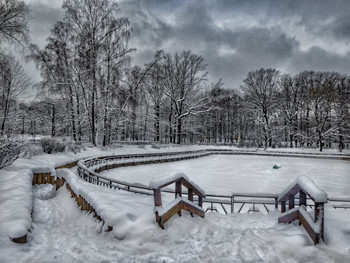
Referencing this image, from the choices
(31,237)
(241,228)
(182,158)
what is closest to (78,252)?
(31,237)

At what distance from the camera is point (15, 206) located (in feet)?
13.9

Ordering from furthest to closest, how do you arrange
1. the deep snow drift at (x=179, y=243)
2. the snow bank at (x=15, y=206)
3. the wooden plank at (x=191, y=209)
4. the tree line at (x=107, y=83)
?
the tree line at (x=107, y=83)
the wooden plank at (x=191, y=209)
the snow bank at (x=15, y=206)
the deep snow drift at (x=179, y=243)

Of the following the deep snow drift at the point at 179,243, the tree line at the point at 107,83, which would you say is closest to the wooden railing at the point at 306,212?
the deep snow drift at the point at 179,243

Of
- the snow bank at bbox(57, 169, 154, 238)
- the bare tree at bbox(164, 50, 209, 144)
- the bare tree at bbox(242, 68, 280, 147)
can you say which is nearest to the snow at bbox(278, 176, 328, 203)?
the snow bank at bbox(57, 169, 154, 238)

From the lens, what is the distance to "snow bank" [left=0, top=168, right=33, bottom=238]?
3277 mm

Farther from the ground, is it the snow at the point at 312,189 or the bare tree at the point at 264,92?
the bare tree at the point at 264,92

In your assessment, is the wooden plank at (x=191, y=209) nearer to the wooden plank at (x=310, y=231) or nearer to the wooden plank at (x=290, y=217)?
the wooden plank at (x=290, y=217)

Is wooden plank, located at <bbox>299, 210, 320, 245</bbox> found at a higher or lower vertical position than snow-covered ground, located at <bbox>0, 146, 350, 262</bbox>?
higher

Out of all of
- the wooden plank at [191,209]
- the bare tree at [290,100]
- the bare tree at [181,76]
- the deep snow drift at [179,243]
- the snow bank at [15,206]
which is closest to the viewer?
the deep snow drift at [179,243]

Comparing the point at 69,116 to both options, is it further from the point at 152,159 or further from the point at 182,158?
the point at 182,158

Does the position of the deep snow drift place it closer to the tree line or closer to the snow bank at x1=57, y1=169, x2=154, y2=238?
the snow bank at x1=57, y1=169, x2=154, y2=238

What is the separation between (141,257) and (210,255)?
100 centimetres

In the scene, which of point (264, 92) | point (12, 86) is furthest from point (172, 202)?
point (264, 92)

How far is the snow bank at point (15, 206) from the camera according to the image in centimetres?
328
